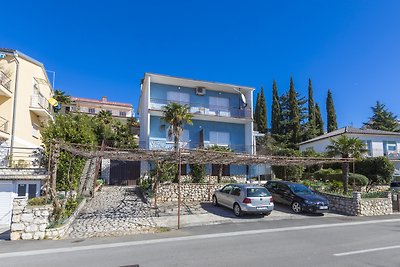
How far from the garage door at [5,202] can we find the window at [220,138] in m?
17.1

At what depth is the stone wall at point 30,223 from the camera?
9.20 metres

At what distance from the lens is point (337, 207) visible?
642 inches

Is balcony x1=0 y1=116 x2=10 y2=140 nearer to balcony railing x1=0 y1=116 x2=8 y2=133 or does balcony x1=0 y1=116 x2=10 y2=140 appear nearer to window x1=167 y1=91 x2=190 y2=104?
balcony railing x1=0 y1=116 x2=8 y2=133

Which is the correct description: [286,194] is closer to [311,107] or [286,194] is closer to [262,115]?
[262,115]

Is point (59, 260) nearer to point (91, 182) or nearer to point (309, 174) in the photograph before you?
point (91, 182)

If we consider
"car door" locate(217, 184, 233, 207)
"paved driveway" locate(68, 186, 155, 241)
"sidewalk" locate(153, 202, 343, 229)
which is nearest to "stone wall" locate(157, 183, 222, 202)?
"sidewalk" locate(153, 202, 343, 229)

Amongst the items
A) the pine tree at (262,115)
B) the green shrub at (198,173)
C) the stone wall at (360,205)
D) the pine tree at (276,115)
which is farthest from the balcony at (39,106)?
the pine tree at (262,115)

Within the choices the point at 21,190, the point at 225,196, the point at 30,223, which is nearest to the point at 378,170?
the point at 225,196

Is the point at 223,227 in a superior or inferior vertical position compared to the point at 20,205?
inferior

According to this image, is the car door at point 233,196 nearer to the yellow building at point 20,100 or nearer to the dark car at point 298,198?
the dark car at point 298,198

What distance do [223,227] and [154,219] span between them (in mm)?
3528

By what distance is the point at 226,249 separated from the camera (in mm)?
7766

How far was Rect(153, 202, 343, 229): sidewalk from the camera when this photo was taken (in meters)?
12.2

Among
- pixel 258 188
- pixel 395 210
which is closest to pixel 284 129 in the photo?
pixel 395 210
